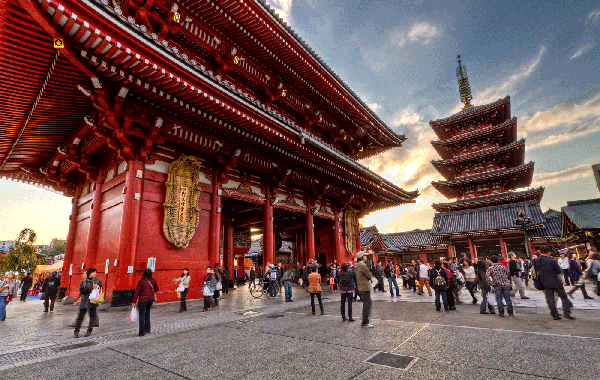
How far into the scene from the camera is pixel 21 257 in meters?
25.8

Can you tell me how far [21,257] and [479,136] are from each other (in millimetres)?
47779

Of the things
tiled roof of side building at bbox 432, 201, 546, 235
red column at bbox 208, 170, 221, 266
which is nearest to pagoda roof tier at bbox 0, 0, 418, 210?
red column at bbox 208, 170, 221, 266

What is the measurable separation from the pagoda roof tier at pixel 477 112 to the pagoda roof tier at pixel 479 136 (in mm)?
1817

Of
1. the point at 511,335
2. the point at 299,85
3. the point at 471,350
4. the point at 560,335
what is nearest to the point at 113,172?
the point at 299,85

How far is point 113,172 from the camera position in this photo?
10656 mm

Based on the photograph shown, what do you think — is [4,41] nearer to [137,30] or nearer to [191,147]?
[137,30]

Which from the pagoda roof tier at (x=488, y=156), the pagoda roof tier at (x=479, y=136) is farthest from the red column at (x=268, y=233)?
the pagoda roof tier at (x=479, y=136)

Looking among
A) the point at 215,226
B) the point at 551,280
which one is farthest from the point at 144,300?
the point at 551,280

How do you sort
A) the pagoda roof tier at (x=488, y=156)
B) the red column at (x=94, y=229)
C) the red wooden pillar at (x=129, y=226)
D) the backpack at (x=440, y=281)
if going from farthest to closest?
the pagoda roof tier at (x=488, y=156) < the red column at (x=94, y=229) < the red wooden pillar at (x=129, y=226) < the backpack at (x=440, y=281)

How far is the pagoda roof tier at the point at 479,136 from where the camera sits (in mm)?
28969

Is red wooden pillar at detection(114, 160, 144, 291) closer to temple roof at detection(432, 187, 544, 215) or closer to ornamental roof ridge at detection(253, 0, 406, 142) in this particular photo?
ornamental roof ridge at detection(253, 0, 406, 142)

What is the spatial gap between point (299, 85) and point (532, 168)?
26.6 meters

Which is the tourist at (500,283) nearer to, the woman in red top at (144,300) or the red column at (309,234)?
the woman in red top at (144,300)

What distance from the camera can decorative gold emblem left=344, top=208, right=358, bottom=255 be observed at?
65.5ft
